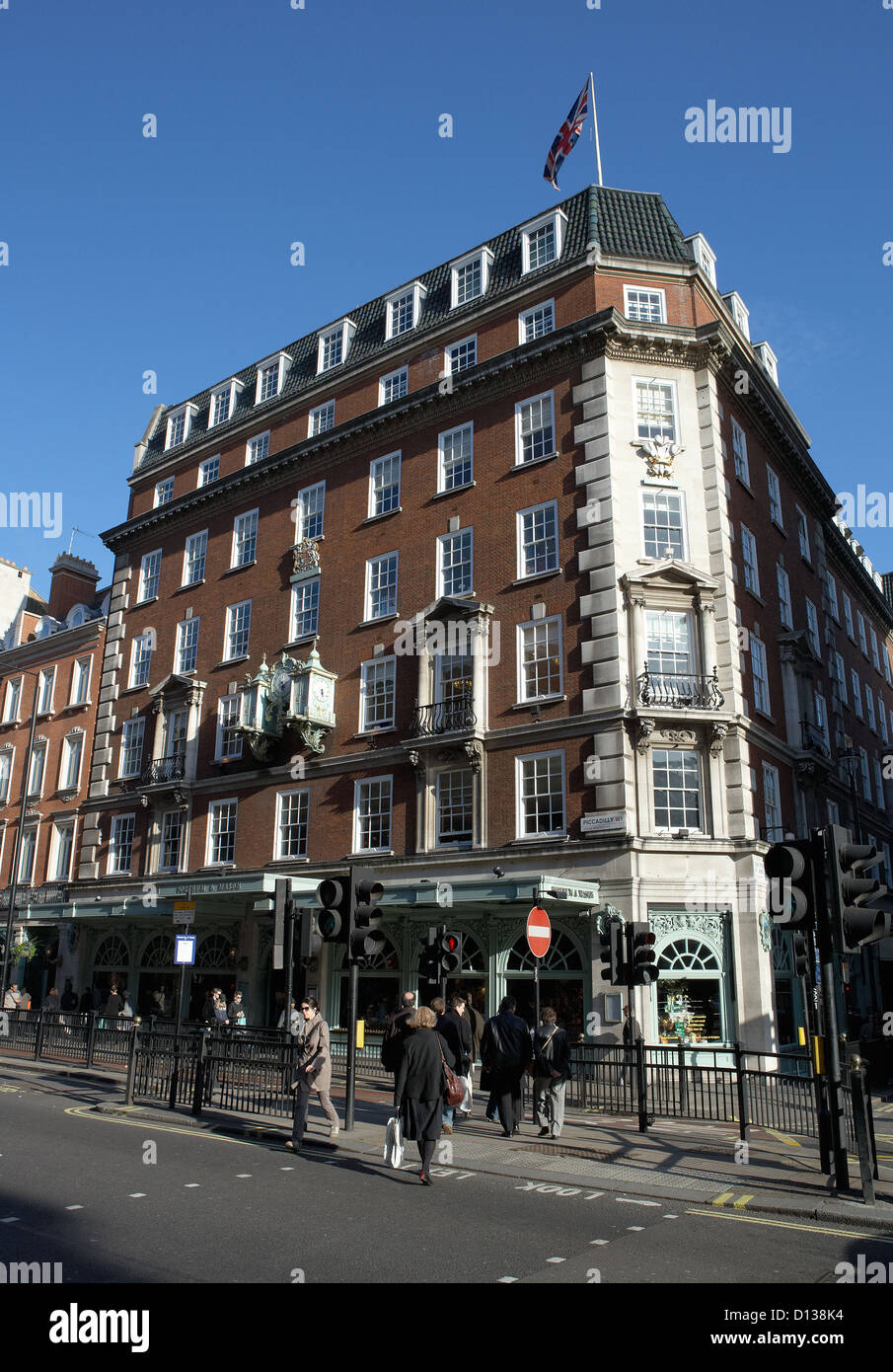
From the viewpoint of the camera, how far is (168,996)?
32.4 meters

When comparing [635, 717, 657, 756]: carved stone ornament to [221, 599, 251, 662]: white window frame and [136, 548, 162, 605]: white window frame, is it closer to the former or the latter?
[221, 599, 251, 662]: white window frame

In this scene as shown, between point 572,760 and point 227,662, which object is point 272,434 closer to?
point 227,662

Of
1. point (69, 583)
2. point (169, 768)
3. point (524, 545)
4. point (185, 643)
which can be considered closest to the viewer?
point (524, 545)

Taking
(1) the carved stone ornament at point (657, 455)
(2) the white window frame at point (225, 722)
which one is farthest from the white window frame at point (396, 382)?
(2) the white window frame at point (225, 722)

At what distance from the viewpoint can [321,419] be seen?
110 feet

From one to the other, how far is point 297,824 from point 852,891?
2120 centimetres

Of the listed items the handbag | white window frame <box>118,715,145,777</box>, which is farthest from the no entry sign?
white window frame <box>118,715,145,777</box>

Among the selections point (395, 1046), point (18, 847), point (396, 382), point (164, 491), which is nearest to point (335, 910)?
point (395, 1046)

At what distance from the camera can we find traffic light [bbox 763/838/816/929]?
1045 cm

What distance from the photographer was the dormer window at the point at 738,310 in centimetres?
3152

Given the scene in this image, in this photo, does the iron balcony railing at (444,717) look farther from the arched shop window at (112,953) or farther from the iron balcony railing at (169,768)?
the arched shop window at (112,953)

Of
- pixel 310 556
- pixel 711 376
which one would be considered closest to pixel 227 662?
pixel 310 556

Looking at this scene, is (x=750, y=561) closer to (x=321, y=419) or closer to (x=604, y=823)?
(x=604, y=823)
